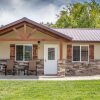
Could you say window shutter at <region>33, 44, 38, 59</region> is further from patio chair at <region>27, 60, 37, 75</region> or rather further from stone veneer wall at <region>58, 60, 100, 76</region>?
stone veneer wall at <region>58, 60, 100, 76</region>

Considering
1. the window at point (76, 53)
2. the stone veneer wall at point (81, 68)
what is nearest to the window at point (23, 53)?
the stone veneer wall at point (81, 68)

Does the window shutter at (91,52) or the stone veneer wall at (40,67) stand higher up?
the window shutter at (91,52)

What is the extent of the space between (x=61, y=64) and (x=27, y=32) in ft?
11.8

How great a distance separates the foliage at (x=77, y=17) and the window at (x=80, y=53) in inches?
702

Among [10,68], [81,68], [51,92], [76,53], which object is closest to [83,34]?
[76,53]

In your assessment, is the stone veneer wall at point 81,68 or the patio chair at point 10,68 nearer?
the patio chair at point 10,68

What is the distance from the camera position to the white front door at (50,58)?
1006 inches

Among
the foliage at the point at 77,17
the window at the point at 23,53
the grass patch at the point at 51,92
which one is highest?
the foliage at the point at 77,17

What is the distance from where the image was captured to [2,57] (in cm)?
2566

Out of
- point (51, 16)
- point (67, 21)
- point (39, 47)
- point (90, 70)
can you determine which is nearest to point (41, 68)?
point (39, 47)

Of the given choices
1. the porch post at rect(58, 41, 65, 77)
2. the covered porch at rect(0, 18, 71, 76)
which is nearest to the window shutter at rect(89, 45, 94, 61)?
the covered porch at rect(0, 18, 71, 76)

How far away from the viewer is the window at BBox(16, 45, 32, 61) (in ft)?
84.5

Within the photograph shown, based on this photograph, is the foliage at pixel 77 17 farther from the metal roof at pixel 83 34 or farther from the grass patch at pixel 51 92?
the grass patch at pixel 51 92

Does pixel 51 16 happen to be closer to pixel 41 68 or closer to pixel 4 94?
pixel 41 68
